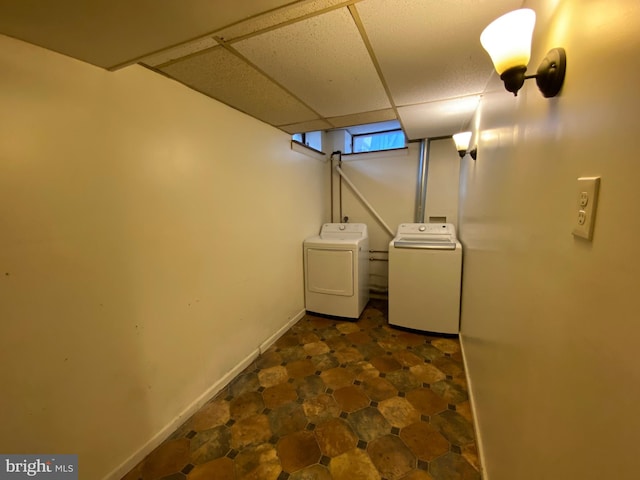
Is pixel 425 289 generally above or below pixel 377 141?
below

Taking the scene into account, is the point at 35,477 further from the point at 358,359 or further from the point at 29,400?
the point at 358,359

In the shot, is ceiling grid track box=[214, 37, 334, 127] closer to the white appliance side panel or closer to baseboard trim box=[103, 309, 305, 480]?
the white appliance side panel

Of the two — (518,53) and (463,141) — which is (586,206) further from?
(463,141)

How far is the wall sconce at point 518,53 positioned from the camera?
2.09 feet

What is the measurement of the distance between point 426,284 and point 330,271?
1009mm

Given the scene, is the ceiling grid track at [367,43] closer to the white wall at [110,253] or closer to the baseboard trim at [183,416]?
the white wall at [110,253]

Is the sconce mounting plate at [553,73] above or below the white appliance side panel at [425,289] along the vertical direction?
above

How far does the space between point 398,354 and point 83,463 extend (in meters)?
2.10

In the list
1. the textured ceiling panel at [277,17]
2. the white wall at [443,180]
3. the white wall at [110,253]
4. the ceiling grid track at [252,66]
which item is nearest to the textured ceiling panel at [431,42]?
the textured ceiling panel at [277,17]

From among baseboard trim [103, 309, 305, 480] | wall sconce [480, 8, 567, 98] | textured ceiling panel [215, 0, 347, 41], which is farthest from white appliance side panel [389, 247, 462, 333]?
textured ceiling panel [215, 0, 347, 41]

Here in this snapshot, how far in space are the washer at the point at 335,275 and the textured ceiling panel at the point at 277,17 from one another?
6.64 feet

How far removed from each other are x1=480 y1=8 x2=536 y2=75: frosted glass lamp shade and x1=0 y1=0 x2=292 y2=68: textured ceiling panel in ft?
2.20

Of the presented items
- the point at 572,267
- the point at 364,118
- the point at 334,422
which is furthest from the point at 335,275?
the point at 572,267

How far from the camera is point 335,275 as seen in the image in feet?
9.44
